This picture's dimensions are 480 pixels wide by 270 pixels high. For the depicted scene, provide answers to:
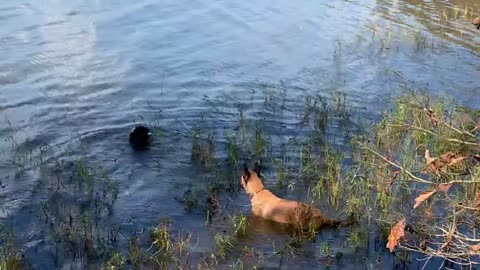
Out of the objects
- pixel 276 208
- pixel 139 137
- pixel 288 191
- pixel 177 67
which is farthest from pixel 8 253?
pixel 177 67

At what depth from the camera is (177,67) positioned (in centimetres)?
1512

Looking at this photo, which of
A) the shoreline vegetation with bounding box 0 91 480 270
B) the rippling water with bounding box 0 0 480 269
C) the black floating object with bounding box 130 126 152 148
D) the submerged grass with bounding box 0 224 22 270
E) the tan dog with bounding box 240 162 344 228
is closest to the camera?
the submerged grass with bounding box 0 224 22 270

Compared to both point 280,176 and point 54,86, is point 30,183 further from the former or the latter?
point 54,86

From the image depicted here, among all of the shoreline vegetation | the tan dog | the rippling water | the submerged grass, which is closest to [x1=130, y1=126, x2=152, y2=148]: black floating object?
the rippling water

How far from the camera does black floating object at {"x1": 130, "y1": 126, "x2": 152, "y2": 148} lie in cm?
1064

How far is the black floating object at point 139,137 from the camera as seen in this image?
10.6 m

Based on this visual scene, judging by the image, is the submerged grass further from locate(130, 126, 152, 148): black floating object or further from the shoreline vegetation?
locate(130, 126, 152, 148): black floating object

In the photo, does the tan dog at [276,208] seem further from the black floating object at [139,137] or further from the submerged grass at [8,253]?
the submerged grass at [8,253]

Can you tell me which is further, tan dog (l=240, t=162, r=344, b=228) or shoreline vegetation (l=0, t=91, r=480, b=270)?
tan dog (l=240, t=162, r=344, b=228)

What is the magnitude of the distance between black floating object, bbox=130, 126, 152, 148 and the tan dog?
2284 millimetres

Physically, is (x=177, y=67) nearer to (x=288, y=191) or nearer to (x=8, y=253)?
→ (x=288, y=191)

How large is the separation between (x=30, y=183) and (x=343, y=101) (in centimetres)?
609

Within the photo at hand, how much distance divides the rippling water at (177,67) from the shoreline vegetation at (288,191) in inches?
12.6

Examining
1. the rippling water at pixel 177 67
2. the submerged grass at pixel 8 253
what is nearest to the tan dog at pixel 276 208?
the rippling water at pixel 177 67
